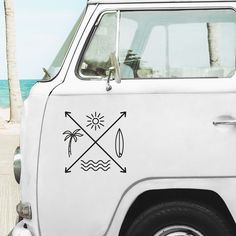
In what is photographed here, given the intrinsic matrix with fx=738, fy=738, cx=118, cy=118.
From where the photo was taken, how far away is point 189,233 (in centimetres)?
483

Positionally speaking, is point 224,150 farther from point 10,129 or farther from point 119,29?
point 10,129

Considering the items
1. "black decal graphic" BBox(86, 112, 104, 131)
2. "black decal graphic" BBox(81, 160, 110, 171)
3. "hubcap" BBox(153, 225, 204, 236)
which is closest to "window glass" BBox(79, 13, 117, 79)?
Result: "black decal graphic" BBox(86, 112, 104, 131)

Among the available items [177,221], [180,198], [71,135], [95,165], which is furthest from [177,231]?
[71,135]

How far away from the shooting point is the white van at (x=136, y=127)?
4.71m

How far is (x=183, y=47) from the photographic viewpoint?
485cm

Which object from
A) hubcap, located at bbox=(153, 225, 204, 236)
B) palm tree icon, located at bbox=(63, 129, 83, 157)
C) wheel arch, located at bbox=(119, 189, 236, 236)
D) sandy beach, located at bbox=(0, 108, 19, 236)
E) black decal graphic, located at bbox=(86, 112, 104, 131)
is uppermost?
black decal graphic, located at bbox=(86, 112, 104, 131)

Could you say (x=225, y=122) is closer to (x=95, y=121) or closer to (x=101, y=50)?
(x=95, y=121)

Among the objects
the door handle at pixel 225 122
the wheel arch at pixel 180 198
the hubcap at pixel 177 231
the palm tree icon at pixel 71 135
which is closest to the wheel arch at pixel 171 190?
the wheel arch at pixel 180 198

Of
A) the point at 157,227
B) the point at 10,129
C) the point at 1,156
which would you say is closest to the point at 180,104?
the point at 157,227

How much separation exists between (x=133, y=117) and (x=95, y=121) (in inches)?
9.7

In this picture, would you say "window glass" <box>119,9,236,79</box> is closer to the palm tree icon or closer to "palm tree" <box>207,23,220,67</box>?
"palm tree" <box>207,23,220,67</box>

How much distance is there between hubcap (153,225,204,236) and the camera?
4.81 metres

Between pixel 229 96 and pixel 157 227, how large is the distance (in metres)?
0.97

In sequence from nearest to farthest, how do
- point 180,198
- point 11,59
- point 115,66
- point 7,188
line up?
point 115,66 < point 180,198 < point 7,188 < point 11,59
